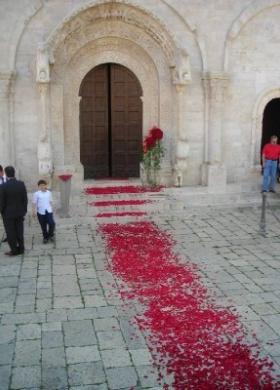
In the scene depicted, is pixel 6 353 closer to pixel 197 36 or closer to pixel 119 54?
pixel 119 54

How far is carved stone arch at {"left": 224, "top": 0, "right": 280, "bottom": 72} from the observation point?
1302 cm

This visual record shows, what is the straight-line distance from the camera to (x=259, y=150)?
46.5 feet

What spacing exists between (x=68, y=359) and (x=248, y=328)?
2.34 metres

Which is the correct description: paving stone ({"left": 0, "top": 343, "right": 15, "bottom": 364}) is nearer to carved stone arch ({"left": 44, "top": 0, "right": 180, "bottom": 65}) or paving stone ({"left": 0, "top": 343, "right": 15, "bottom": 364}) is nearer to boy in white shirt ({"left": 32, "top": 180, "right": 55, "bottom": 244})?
boy in white shirt ({"left": 32, "top": 180, "right": 55, "bottom": 244})

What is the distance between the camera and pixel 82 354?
18.4ft

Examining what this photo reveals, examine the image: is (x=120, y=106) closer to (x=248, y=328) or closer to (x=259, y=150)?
(x=259, y=150)

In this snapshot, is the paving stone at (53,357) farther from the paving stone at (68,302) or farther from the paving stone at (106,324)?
the paving stone at (68,302)

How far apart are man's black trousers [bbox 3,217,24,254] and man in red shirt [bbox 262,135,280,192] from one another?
22.3ft

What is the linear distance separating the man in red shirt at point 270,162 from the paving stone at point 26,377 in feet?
30.0

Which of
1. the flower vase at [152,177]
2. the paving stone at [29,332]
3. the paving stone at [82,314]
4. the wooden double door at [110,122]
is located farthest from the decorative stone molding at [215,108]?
the paving stone at [29,332]

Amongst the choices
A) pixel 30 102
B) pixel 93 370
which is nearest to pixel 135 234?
pixel 30 102

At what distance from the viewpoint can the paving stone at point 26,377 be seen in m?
5.02

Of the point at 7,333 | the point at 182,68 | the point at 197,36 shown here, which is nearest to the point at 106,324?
the point at 7,333

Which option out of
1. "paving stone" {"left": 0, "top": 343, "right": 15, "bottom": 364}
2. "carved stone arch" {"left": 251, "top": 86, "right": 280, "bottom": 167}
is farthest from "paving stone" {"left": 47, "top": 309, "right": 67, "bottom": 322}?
"carved stone arch" {"left": 251, "top": 86, "right": 280, "bottom": 167}
